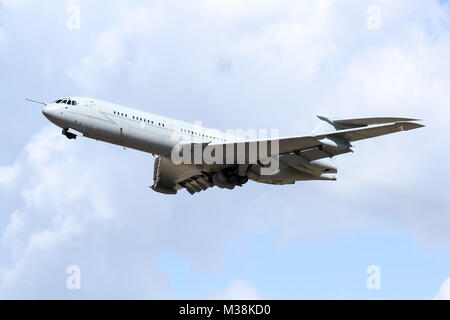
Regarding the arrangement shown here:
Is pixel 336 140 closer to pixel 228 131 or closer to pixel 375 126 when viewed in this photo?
pixel 375 126

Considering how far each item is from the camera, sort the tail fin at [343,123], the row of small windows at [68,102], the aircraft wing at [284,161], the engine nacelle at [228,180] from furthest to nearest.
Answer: the engine nacelle at [228,180], the tail fin at [343,123], the row of small windows at [68,102], the aircraft wing at [284,161]

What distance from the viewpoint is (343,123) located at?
2259 inches

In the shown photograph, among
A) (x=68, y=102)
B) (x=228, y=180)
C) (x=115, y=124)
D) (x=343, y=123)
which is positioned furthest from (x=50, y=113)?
(x=343, y=123)

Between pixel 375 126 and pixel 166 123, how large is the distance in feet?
48.9

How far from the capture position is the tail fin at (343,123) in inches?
2104

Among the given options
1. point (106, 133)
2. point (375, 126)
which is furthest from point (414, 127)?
point (106, 133)

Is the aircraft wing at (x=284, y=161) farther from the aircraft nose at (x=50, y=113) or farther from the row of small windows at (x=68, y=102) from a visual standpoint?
the aircraft nose at (x=50, y=113)

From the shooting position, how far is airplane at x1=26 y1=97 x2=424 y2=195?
5247 cm

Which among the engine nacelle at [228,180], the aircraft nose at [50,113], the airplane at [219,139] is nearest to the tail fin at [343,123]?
the airplane at [219,139]

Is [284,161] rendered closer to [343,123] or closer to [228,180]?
[228,180]

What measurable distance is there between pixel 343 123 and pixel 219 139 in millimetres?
9760

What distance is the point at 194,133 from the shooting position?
54906 millimetres
